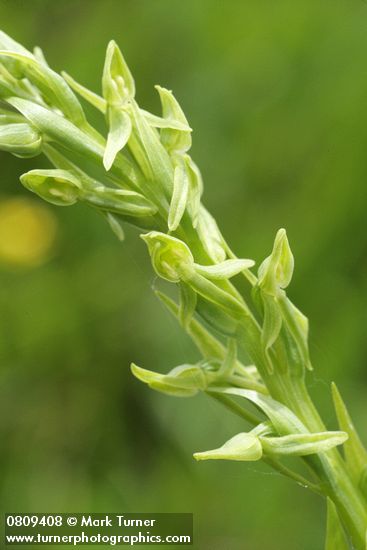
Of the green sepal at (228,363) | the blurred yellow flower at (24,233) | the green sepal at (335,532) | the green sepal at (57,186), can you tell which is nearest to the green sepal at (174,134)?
the green sepal at (57,186)

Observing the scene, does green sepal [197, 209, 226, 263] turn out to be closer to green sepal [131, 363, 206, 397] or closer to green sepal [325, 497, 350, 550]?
green sepal [131, 363, 206, 397]

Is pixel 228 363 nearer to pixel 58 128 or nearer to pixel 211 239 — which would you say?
pixel 211 239

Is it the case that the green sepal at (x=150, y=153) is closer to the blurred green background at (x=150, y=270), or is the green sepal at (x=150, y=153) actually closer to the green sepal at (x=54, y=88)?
the green sepal at (x=54, y=88)

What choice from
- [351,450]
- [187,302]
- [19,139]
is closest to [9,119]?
[19,139]

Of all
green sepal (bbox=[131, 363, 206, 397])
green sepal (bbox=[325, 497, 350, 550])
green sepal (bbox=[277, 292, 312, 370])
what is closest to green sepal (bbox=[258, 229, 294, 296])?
green sepal (bbox=[277, 292, 312, 370])

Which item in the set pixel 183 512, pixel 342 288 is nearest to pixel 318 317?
pixel 342 288

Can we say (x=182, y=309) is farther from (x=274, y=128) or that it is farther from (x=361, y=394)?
(x=274, y=128)
